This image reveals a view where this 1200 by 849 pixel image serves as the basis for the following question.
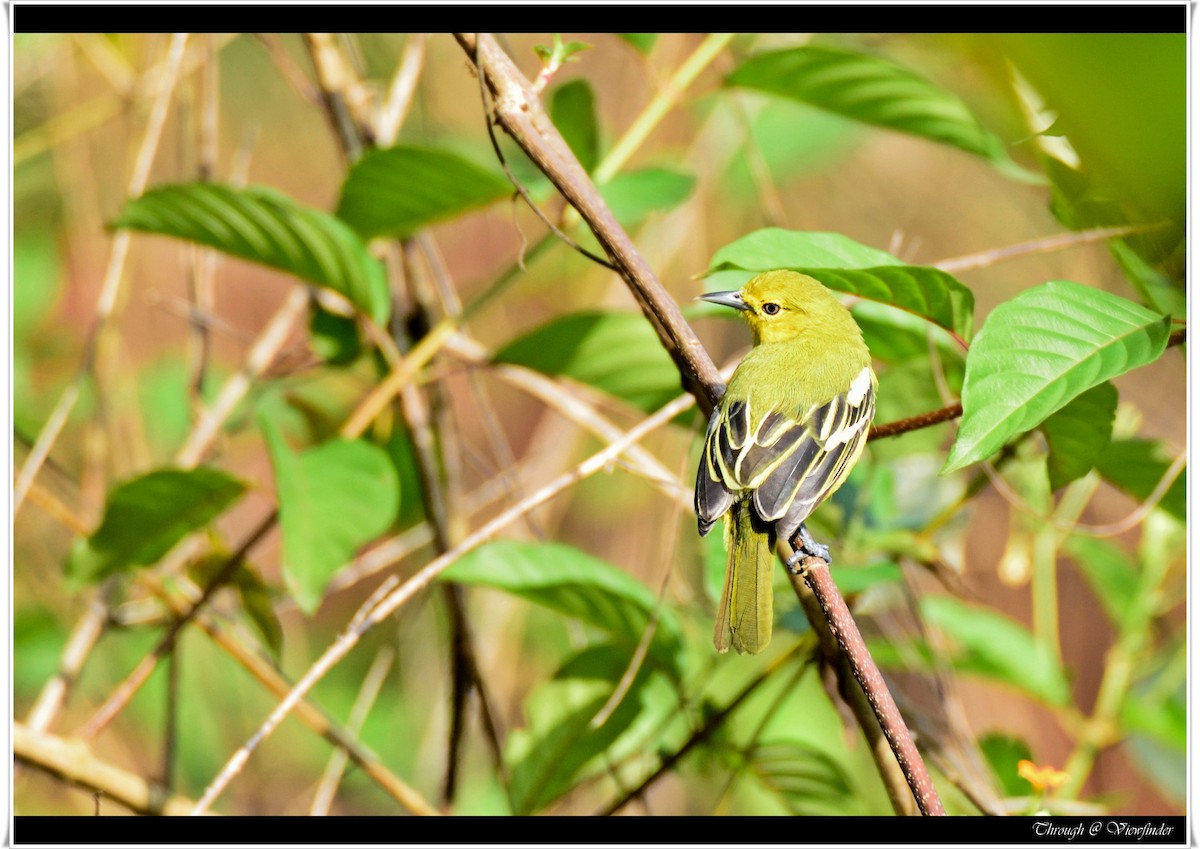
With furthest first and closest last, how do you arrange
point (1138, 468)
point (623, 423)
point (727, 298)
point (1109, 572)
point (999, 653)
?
point (623, 423)
point (1109, 572)
point (999, 653)
point (727, 298)
point (1138, 468)

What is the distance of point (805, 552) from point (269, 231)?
1.10 m

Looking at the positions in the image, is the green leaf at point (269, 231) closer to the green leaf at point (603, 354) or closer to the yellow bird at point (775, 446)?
the green leaf at point (603, 354)

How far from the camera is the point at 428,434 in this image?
2.24 metres

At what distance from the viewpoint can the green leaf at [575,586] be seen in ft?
5.69

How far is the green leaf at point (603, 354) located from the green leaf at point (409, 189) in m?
0.27

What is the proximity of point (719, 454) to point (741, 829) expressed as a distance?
0.58 meters

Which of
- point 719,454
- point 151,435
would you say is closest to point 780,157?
point 151,435

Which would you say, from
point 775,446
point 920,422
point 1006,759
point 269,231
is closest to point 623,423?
point 1006,759

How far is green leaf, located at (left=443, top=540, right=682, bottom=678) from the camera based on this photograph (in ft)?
5.69

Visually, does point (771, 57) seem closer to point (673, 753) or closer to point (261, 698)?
point (673, 753)

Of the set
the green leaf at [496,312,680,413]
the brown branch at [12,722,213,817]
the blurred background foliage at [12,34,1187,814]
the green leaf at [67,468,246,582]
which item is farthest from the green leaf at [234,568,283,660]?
the green leaf at [496,312,680,413]

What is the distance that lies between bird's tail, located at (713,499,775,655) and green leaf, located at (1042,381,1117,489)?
16.3 inches

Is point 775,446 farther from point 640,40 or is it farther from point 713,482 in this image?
point 640,40

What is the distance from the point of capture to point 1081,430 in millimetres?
1466
